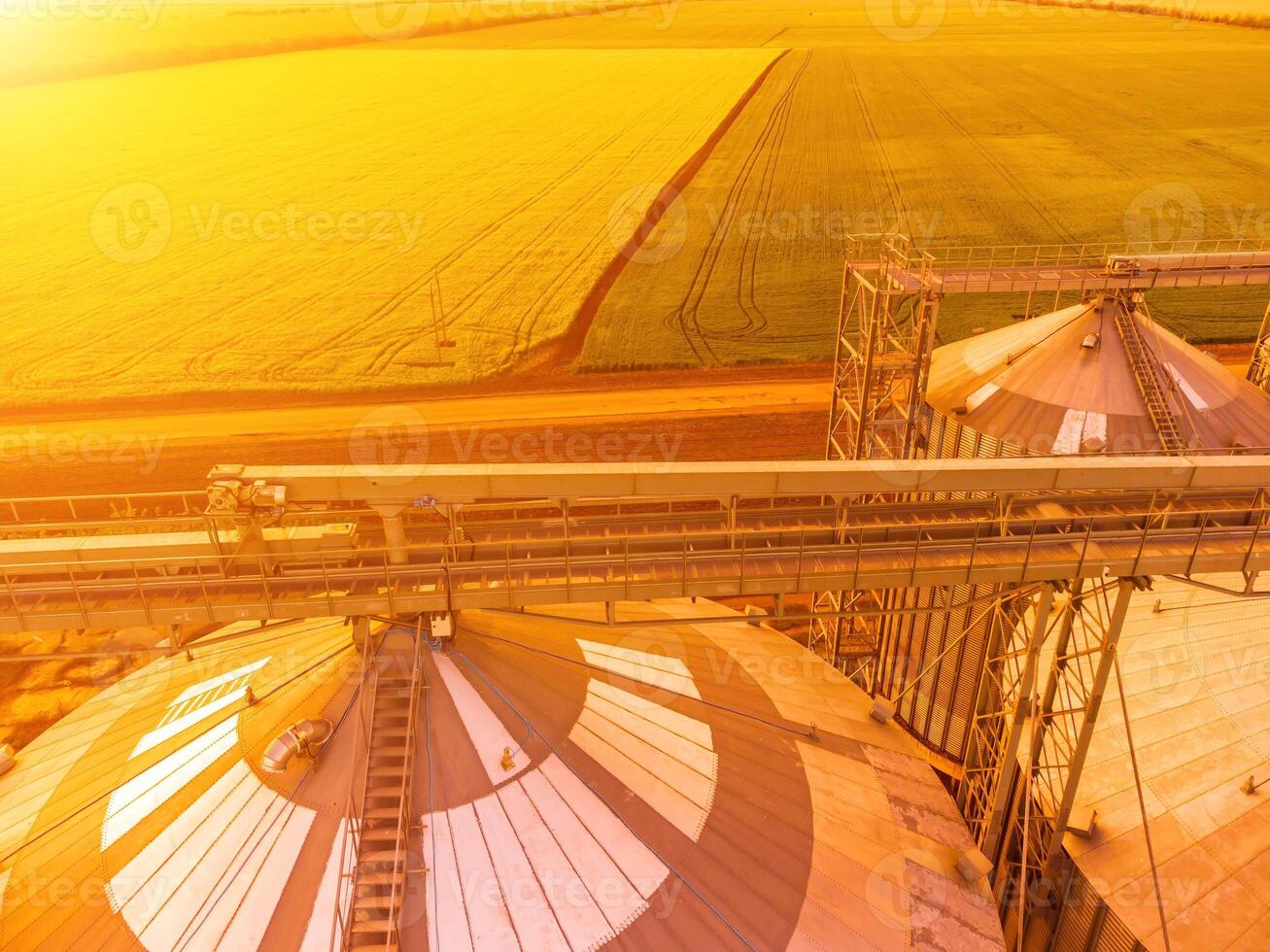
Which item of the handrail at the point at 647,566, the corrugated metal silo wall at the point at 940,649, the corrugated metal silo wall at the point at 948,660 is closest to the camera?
the handrail at the point at 647,566

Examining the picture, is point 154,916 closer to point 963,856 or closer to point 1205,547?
point 963,856

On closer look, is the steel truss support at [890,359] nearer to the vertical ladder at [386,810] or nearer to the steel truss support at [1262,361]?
the steel truss support at [1262,361]

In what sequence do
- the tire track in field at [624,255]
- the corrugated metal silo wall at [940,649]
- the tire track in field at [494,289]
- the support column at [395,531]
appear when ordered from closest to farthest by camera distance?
the support column at [395,531]
the corrugated metal silo wall at [940,649]
the tire track in field at [624,255]
the tire track in field at [494,289]

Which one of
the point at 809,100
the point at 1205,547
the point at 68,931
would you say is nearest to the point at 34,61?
the point at 809,100

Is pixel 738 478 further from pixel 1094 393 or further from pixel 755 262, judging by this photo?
pixel 755 262

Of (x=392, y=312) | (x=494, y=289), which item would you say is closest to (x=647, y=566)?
(x=392, y=312)

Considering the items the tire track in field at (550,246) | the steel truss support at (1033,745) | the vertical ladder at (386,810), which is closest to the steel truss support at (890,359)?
the steel truss support at (1033,745)

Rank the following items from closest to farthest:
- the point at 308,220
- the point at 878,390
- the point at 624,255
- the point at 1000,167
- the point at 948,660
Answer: the point at 948,660, the point at 878,390, the point at 624,255, the point at 308,220, the point at 1000,167
